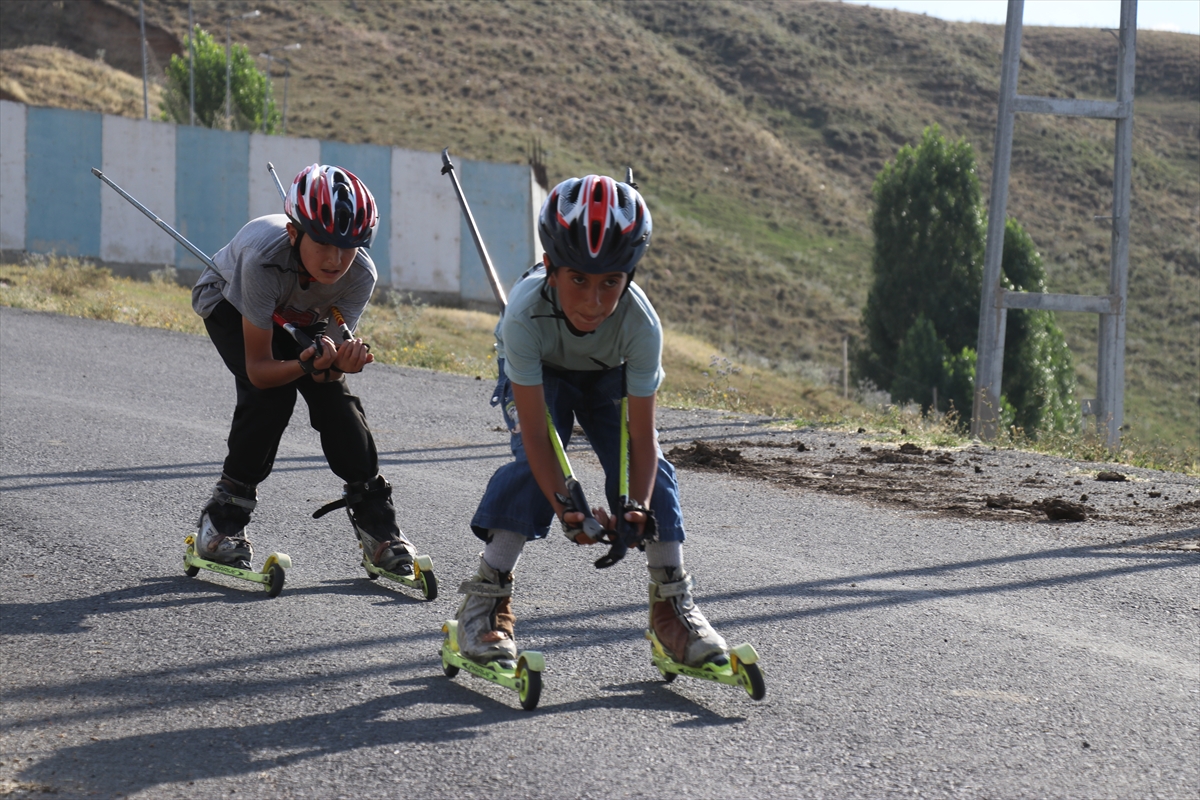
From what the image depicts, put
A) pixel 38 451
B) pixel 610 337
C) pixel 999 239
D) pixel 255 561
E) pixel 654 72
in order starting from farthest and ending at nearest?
pixel 654 72 → pixel 999 239 → pixel 38 451 → pixel 255 561 → pixel 610 337

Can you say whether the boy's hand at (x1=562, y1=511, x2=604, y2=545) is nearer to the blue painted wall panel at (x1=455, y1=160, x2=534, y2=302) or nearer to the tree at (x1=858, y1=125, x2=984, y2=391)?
the tree at (x1=858, y1=125, x2=984, y2=391)

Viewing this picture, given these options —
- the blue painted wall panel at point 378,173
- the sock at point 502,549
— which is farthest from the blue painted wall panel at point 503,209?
the sock at point 502,549

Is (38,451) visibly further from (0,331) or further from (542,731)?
(0,331)

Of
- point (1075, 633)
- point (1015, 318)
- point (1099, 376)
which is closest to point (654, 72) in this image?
point (1015, 318)

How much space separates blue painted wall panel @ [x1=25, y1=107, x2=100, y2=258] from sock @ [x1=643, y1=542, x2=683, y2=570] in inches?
1077

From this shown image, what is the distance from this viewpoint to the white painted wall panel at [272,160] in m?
30.9

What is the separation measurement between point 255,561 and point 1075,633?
142 inches

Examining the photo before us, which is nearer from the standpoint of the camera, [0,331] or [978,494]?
[978,494]

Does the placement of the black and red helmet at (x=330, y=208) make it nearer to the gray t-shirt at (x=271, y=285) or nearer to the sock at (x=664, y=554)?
the gray t-shirt at (x=271, y=285)

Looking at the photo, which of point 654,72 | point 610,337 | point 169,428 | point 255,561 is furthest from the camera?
point 654,72

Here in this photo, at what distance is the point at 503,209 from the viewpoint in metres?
34.4

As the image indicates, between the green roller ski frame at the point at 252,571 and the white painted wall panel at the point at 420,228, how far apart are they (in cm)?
2782

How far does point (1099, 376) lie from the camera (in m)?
15.5

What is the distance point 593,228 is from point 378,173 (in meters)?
30.2
